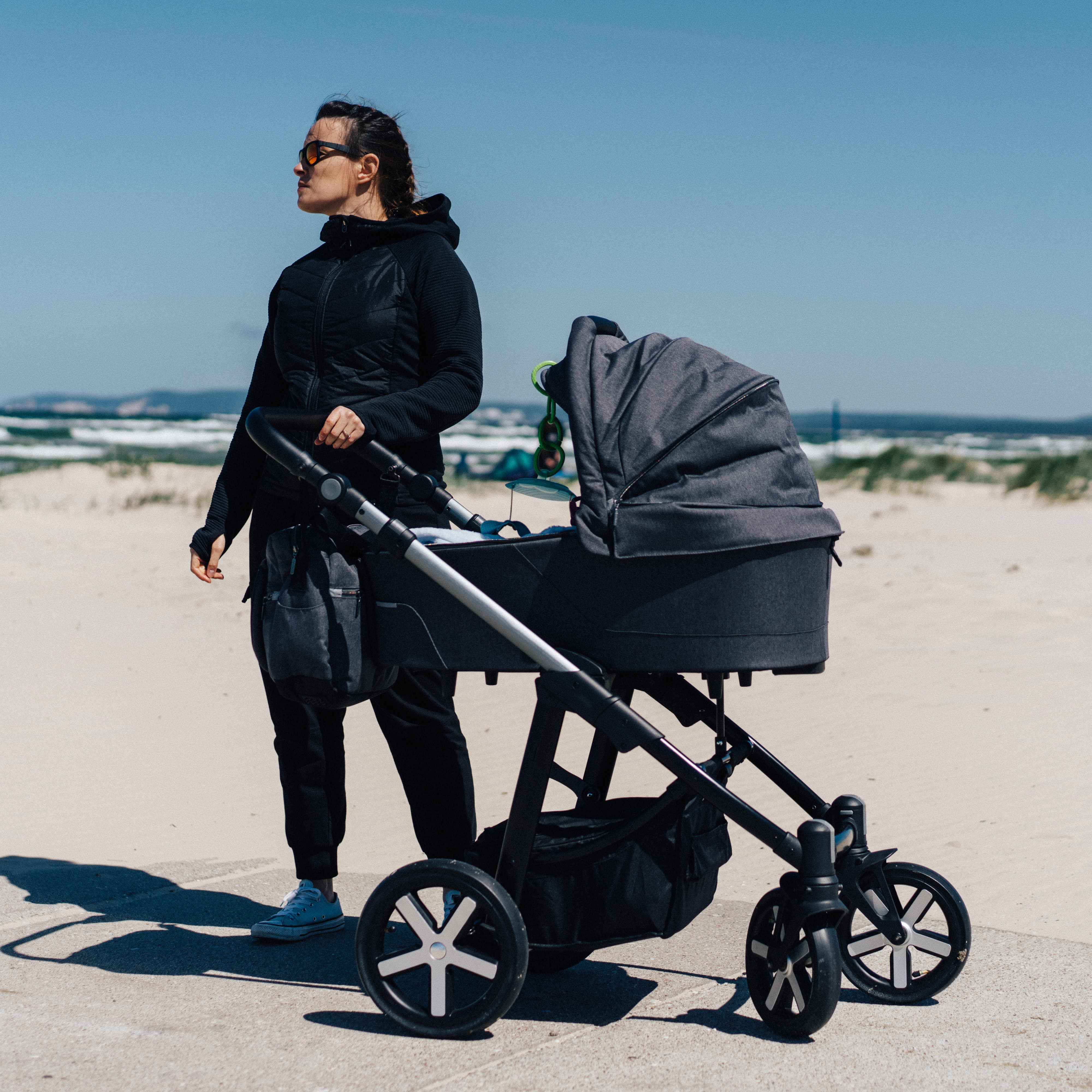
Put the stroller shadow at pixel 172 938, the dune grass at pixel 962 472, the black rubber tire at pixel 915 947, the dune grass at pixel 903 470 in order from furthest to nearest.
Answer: the dune grass at pixel 903 470 → the dune grass at pixel 962 472 → the stroller shadow at pixel 172 938 → the black rubber tire at pixel 915 947

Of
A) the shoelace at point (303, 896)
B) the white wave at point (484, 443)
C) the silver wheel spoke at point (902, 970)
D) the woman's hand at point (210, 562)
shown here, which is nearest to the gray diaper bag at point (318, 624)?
the woman's hand at point (210, 562)

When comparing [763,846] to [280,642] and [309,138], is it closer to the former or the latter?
[280,642]

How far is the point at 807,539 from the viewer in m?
2.77

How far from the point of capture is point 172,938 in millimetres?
3635

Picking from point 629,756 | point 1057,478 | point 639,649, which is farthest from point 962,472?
point 639,649

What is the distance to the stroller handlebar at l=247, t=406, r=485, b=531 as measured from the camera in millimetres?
2965

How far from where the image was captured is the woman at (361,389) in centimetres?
333

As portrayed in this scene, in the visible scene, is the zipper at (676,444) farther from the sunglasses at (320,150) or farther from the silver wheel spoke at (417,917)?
the sunglasses at (320,150)

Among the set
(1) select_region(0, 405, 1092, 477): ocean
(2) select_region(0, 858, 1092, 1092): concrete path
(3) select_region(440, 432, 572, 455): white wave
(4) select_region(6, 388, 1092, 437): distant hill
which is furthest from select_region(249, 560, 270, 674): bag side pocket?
(4) select_region(6, 388, 1092, 437): distant hill

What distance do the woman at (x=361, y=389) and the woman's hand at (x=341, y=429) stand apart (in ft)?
0.30

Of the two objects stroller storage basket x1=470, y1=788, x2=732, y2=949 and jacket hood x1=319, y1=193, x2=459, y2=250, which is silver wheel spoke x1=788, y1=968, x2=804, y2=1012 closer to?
stroller storage basket x1=470, y1=788, x2=732, y2=949

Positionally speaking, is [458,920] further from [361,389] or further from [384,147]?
[384,147]

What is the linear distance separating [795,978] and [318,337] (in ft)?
6.13

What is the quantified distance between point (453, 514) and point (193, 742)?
11.1 feet
